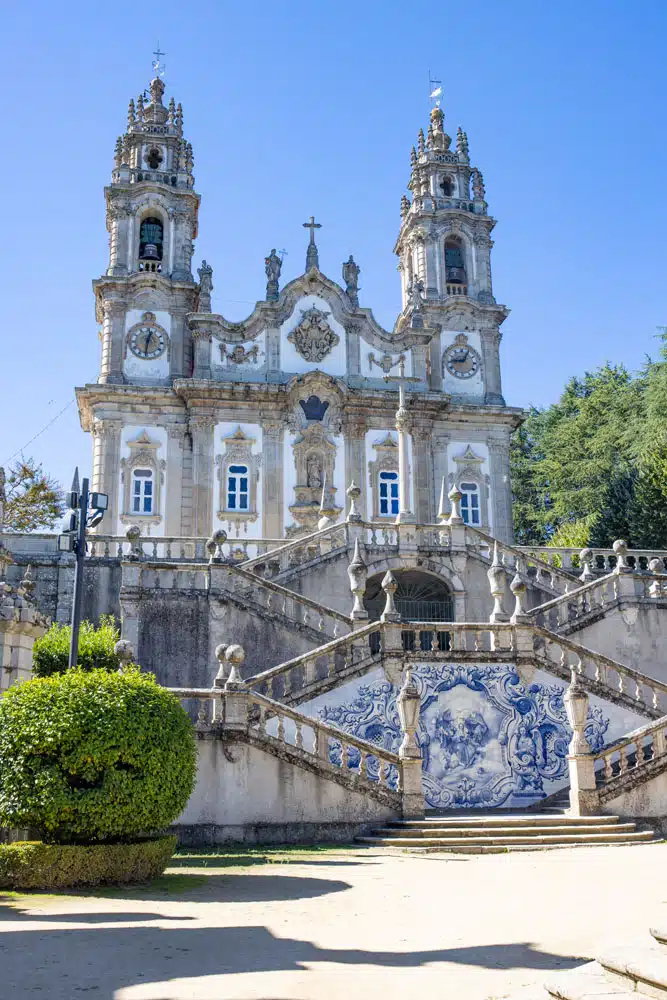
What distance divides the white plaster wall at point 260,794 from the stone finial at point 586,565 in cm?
1124

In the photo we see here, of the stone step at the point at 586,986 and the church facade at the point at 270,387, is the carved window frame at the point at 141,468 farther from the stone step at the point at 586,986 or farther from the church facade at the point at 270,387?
the stone step at the point at 586,986

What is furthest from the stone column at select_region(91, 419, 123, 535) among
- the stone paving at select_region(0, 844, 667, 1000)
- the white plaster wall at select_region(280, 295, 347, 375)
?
the stone paving at select_region(0, 844, 667, 1000)

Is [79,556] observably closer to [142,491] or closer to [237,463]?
[142,491]

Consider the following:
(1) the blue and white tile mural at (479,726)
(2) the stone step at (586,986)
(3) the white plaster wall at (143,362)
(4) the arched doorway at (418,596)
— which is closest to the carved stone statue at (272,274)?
(3) the white plaster wall at (143,362)

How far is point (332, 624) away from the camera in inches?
813

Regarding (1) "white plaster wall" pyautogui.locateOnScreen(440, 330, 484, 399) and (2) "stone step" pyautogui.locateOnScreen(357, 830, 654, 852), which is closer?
(2) "stone step" pyautogui.locateOnScreen(357, 830, 654, 852)

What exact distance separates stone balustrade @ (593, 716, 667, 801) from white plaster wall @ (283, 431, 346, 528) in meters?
17.2

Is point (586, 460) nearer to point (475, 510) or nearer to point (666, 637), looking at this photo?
point (475, 510)

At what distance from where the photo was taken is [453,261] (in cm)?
3784

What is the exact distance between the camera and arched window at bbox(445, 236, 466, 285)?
37344mm

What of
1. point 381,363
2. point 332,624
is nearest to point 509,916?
point 332,624

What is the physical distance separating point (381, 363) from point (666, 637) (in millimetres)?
15229

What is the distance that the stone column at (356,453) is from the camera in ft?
108

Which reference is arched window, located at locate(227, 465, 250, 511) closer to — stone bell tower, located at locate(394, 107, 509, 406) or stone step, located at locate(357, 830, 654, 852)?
stone bell tower, located at locate(394, 107, 509, 406)
